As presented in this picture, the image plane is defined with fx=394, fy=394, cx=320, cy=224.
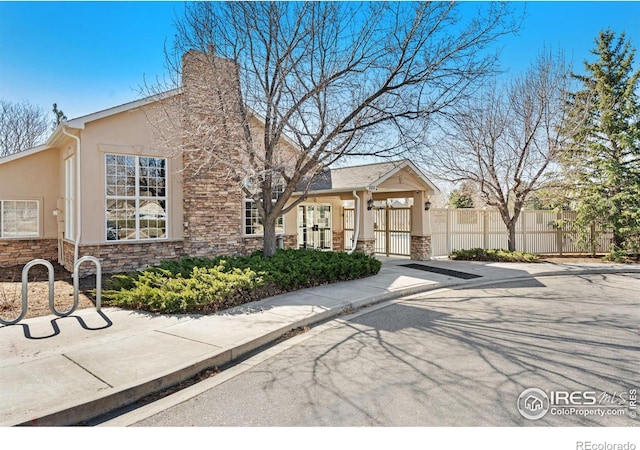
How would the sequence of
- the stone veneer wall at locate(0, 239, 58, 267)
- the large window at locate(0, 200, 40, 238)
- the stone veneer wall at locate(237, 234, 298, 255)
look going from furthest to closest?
the stone veneer wall at locate(237, 234, 298, 255)
the large window at locate(0, 200, 40, 238)
the stone veneer wall at locate(0, 239, 58, 267)

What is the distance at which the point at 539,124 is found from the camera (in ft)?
48.1

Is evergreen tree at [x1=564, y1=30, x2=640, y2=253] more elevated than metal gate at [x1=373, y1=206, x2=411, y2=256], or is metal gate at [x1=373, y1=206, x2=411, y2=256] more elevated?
evergreen tree at [x1=564, y1=30, x2=640, y2=253]

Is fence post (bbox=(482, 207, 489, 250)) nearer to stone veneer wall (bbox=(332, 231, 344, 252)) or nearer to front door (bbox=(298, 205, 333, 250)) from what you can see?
stone veneer wall (bbox=(332, 231, 344, 252))

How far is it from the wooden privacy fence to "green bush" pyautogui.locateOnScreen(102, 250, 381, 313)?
20.1 ft

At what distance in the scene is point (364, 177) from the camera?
14.4 metres

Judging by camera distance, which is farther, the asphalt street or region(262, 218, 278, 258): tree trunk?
region(262, 218, 278, 258): tree trunk

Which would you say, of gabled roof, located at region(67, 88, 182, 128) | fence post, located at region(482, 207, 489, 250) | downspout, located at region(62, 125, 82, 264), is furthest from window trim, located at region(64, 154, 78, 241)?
fence post, located at region(482, 207, 489, 250)

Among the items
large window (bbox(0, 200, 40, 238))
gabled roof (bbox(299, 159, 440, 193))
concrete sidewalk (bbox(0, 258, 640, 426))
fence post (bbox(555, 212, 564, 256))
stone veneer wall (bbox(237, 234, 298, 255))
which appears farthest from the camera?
fence post (bbox(555, 212, 564, 256))

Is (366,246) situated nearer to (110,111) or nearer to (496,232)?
(496,232)

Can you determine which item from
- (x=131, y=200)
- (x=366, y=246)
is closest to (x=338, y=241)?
(x=366, y=246)

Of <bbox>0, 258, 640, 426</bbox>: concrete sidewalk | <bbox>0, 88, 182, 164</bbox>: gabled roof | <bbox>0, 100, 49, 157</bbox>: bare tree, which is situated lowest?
<bbox>0, 258, 640, 426</bbox>: concrete sidewalk

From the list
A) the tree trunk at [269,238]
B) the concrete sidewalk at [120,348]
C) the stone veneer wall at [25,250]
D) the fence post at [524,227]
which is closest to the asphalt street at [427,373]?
the concrete sidewalk at [120,348]

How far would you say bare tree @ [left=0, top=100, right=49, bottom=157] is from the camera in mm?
26062

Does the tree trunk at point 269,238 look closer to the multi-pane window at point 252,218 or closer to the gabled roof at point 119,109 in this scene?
the multi-pane window at point 252,218
